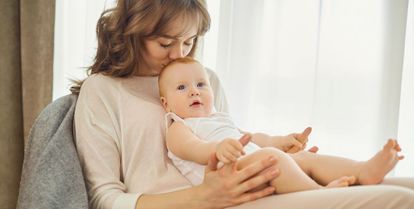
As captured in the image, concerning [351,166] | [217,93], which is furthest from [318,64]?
[351,166]

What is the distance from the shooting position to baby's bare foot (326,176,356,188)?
3.31ft

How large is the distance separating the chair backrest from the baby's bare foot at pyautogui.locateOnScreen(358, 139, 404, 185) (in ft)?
2.33

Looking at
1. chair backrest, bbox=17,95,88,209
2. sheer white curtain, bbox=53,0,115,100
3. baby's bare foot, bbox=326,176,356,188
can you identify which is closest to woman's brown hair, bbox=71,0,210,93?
chair backrest, bbox=17,95,88,209

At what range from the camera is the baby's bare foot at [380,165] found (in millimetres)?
997

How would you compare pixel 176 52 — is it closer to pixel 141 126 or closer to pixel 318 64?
pixel 141 126

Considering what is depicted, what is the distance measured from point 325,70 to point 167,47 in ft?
2.99

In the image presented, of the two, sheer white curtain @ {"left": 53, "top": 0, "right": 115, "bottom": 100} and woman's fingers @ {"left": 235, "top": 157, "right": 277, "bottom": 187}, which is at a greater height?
sheer white curtain @ {"left": 53, "top": 0, "right": 115, "bottom": 100}

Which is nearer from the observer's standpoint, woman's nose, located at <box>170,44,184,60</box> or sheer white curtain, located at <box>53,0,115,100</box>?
woman's nose, located at <box>170,44,184,60</box>

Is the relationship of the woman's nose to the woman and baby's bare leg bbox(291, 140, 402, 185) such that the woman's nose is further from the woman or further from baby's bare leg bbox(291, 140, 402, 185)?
baby's bare leg bbox(291, 140, 402, 185)

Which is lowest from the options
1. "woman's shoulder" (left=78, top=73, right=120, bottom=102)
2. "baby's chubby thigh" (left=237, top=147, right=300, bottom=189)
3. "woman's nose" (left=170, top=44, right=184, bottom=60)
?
"baby's chubby thigh" (left=237, top=147, right=300, bottom=189)

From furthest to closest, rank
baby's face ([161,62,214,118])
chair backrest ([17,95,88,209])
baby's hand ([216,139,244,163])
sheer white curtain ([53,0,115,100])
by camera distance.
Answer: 1. sheer white curtain ([53,0,115,100])
2. baby's face ([161,62,214,118])
3. chair backrest ([17,95,88,209])
4. baby's hand ([216,139,244,163])

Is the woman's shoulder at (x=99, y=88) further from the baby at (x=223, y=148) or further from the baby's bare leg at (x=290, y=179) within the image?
the baby's bare leg at (x=290, y=179)

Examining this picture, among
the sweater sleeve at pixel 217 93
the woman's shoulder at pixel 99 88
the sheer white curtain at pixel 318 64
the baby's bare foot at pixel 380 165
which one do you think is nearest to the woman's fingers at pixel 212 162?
the baby's bare foot at pixel 380 165

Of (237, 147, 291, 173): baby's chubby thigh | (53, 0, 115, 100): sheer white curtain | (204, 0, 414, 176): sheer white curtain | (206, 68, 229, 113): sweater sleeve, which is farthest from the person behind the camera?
(53, 0, 115, 100): sheer white curtain
